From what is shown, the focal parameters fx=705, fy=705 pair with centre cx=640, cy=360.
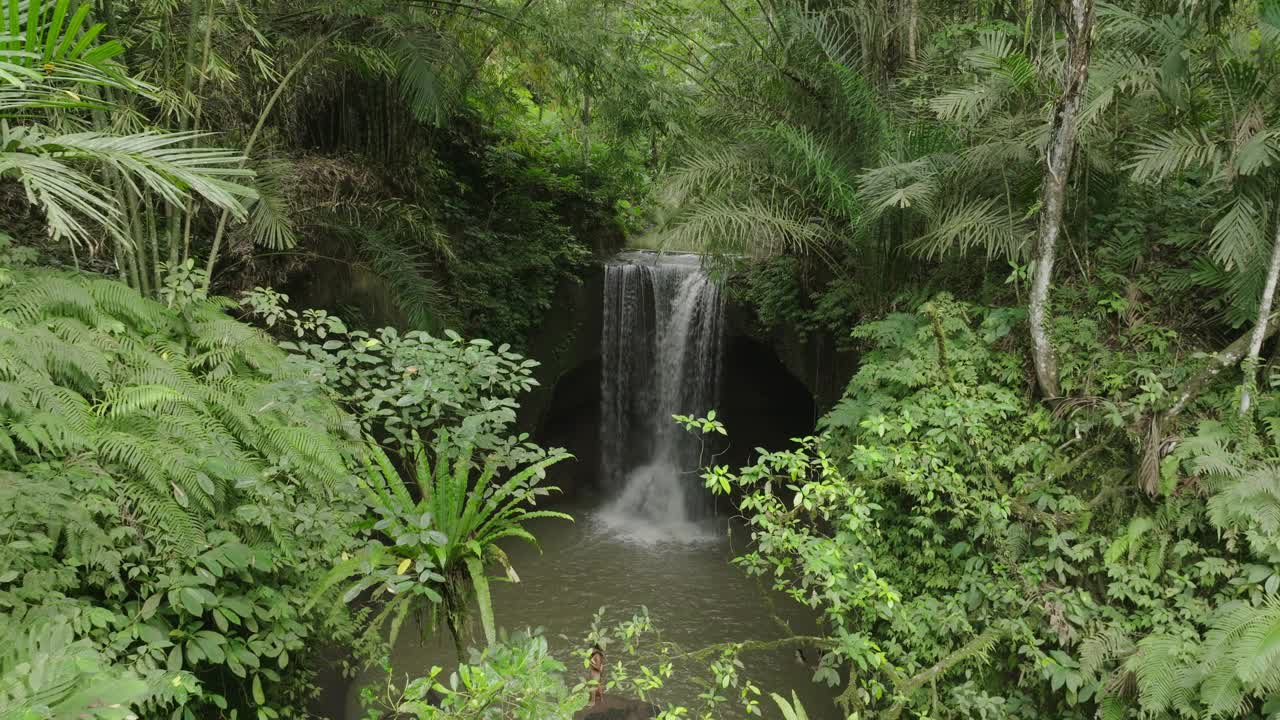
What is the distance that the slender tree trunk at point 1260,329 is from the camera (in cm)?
359

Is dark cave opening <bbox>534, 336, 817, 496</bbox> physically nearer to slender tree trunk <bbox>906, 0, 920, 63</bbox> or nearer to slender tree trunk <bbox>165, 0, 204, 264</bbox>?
slender tree trunk <bbox>906, 0, 920, 63</bbox>

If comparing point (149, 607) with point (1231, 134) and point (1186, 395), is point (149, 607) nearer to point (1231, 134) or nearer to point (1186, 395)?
point (1186, 395)

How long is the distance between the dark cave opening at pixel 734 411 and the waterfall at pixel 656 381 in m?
0.18

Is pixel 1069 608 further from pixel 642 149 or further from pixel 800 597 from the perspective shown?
pixel 642 149

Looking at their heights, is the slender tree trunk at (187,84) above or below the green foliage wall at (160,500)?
above

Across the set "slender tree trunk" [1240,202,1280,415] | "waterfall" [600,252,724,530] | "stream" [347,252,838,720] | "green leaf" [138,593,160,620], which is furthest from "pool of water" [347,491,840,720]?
"slender tree trunk" [1240,202,1280,415]

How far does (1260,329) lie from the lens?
368cm

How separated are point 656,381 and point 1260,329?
6116mm

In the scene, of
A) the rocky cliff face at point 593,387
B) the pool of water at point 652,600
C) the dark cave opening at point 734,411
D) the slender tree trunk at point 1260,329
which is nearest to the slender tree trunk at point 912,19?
the slender tree trunk at point 1260,329

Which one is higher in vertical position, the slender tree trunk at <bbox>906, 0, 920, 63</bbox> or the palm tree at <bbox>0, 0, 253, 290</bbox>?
the slender tree trunk at <bbox>906, 0, 920, 63</bbox>

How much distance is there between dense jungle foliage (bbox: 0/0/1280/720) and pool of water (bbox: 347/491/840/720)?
9.6 inches

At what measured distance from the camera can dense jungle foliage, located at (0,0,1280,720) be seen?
2.47m

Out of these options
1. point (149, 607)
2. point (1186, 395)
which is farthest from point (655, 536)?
point (149, 607)

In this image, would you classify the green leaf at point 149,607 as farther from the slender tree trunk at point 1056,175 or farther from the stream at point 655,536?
the slender tree trunk at point 1056,175
